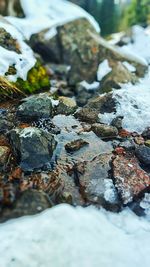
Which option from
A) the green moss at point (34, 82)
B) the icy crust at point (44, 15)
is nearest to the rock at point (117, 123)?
the green moss at point (34, 82)

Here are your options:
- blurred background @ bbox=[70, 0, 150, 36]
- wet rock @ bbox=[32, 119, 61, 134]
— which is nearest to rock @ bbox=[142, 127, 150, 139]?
wet rock @ bbox=[32, 119, 61, 134]

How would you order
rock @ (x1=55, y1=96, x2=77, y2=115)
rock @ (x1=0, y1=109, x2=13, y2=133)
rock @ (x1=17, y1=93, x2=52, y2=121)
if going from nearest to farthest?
rock @ (x1=0, y1=109, x2=13, y2=133) < rock @ (x1=17, y1=93, x2=52, y2=121) < rock @ (x1=55, y1=96, x2=77, y2=115)

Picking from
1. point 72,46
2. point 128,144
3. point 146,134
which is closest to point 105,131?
point 128,144

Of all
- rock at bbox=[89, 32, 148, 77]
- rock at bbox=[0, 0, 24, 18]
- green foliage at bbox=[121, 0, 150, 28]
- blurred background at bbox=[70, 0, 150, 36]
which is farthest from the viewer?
blurred background at bbox=[70, 0, 150, 36]

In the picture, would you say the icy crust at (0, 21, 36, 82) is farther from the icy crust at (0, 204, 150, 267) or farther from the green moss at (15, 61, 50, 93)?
the icy crust at (0, 204, 150, 267)

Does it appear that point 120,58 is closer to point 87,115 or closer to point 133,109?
point 133,109

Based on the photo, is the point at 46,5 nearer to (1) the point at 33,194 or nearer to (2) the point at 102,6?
(1) the point at 33,194

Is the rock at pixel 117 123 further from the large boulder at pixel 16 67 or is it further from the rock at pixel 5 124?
the large boulder at pixel 16 67

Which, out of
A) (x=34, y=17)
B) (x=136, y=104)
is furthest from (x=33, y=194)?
(x=34, y=17)
